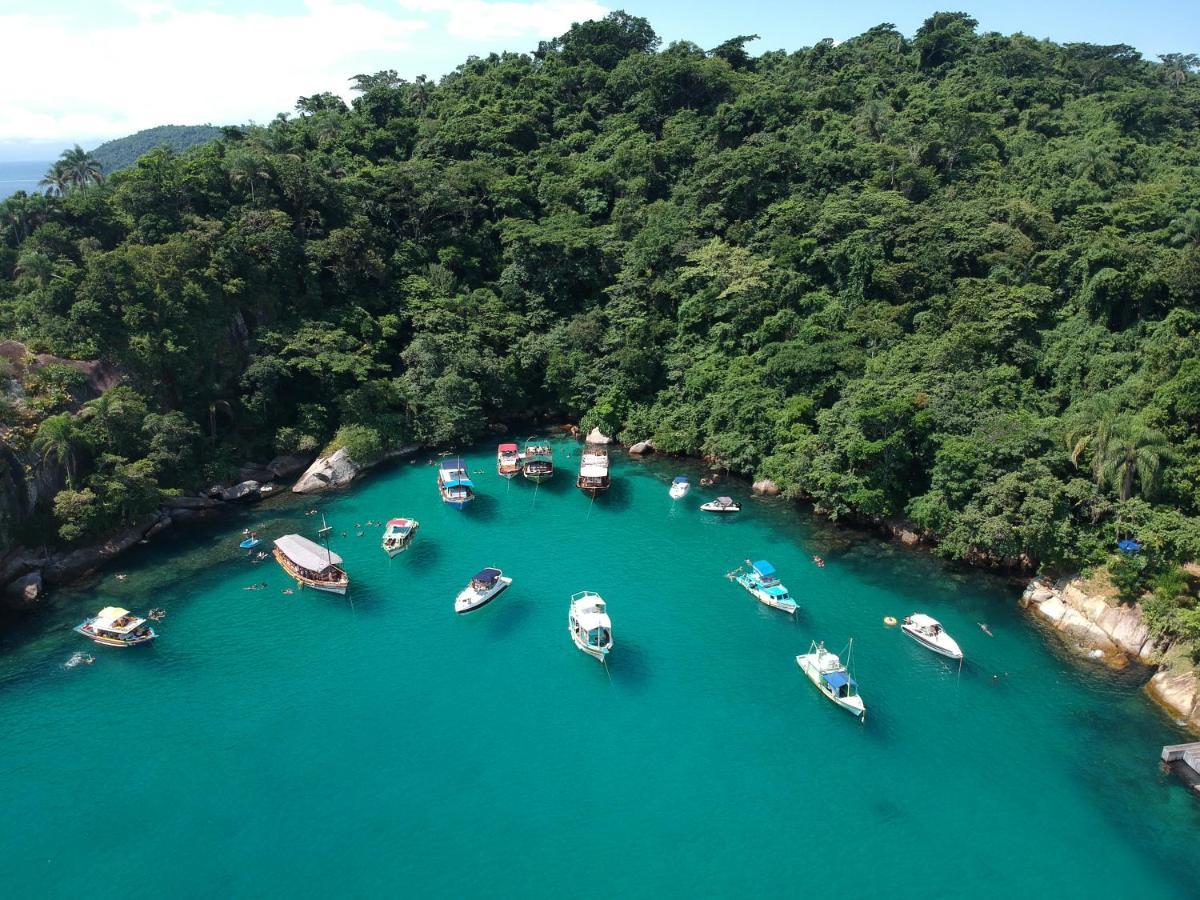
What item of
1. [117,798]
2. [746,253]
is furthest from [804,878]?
[746,253]

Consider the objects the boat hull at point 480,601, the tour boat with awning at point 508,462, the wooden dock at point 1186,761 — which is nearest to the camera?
the wooden dock at point 1186,761

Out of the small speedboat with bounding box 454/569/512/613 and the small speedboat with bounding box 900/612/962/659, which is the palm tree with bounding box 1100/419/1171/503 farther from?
the small speedboat with bounding box 454/569/512/613

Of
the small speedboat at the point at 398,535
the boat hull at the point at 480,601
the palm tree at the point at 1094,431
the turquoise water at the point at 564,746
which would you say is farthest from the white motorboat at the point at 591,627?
the palm tree at the point at 1094,431

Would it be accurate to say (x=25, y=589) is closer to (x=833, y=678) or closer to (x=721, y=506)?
(x=721, y=506)

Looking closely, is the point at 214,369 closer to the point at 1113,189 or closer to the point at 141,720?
the point at 141,720

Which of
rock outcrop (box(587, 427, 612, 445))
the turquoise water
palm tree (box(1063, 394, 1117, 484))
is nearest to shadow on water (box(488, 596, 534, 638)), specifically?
the turquoise water

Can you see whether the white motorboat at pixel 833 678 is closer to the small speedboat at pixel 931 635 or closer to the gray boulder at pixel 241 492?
→ the small speedboat at pixel 931 635
